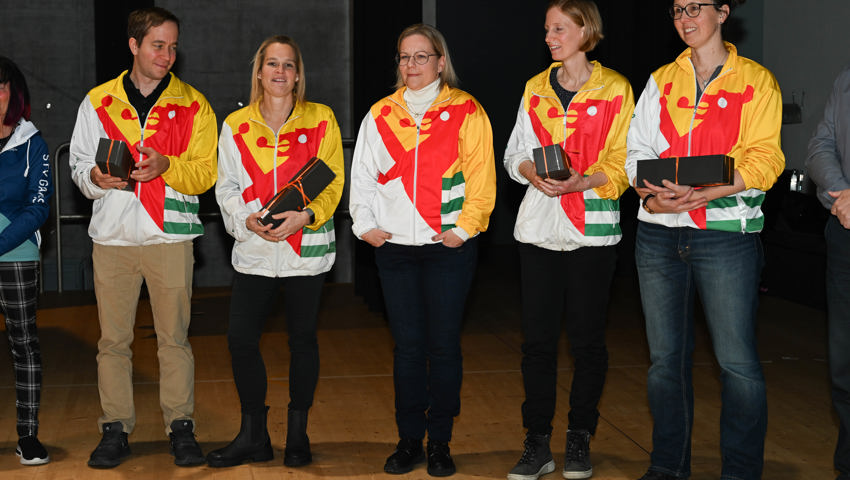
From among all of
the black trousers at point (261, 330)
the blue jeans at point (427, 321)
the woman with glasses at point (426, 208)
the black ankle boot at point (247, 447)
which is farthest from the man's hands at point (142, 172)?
the black ankle boot at point (247, 447)

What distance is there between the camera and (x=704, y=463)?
3.13m

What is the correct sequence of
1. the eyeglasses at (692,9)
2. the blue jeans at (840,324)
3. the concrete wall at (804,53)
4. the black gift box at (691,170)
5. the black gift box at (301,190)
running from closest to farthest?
the black gift box at (691,170), the eyeglasses at (692,9), the blue jeans at (840,324), the black gift box at (301,190), the concrete wall at (804,53)

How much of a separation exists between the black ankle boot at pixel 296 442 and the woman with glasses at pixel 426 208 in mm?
312

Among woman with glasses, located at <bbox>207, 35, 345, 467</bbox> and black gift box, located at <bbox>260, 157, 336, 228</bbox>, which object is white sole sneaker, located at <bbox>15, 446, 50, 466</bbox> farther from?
black gift box, located at <bbox>260, 157, 336, 228</bbox>

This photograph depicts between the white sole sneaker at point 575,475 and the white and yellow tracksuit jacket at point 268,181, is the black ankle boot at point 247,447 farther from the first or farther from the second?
the white sole sneaker at point 575,475

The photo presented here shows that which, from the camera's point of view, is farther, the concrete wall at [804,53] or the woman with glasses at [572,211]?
the concrete wall at [804,53]

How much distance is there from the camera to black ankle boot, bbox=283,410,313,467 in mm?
3126

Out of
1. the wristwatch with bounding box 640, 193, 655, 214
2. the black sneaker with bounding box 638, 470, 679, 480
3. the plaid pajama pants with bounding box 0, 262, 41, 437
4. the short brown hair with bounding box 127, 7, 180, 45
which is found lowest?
the black sneaker with bounding box 638, 470, 679, 480

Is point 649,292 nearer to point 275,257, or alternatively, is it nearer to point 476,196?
point 476,196

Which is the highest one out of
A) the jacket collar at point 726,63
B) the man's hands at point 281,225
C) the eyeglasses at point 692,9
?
the eyeglasses at point 692,9

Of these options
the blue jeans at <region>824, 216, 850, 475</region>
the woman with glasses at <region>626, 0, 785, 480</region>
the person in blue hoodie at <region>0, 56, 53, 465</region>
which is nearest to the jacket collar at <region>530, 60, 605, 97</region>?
the woman with glasses at <region>626, 0, 785, 480</region>

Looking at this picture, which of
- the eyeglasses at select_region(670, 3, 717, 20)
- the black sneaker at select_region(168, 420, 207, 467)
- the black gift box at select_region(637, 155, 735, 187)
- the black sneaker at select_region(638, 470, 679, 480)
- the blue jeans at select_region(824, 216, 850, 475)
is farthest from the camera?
the black sneaker at select_region(168, 420, 207, 467)

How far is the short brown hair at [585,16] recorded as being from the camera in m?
2.82

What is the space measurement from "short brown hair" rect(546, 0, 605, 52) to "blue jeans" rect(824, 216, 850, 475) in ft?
3.04
